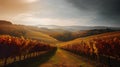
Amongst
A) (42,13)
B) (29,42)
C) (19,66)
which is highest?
(42,13)

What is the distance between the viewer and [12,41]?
24578 millimetres

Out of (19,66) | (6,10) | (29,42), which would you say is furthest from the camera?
(29,42)

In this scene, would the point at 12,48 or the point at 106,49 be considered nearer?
the point at 12,48

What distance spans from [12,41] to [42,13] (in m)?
5.35

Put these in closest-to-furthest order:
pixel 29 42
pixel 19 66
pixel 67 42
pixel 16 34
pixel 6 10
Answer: pixel 19 66 → pixel 6 10 → pixel 16 34 → pixel 29 42 → pixel 67 42

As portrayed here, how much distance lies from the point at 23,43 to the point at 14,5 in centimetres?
584

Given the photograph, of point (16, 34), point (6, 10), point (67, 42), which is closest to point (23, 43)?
point (16, 34)

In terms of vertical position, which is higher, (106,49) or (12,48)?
(12,48)

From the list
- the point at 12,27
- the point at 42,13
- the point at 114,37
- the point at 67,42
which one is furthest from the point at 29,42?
the point at 114,37

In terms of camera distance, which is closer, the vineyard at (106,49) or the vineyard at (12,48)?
the vineyard at (12,48)

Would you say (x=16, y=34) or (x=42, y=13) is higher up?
(x=42, y=13)

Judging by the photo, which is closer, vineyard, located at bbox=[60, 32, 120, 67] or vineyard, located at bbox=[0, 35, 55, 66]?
vineyard, located at bbox=[0, 35, 55, 66]

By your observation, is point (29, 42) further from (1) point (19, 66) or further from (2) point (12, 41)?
(1) point (19, 66)

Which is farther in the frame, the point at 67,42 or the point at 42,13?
the point at 67,42
